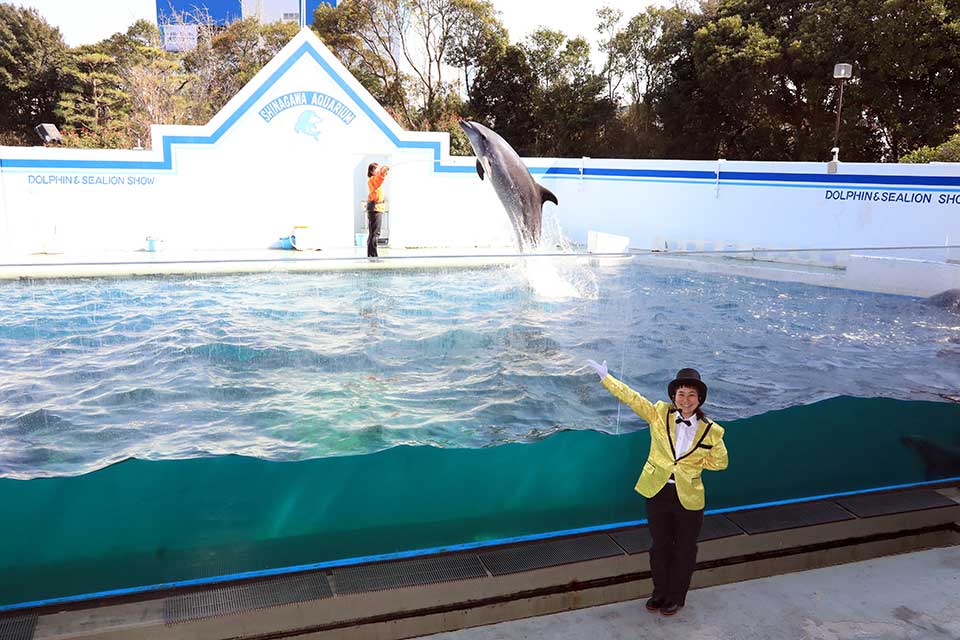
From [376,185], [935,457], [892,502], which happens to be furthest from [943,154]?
[892,502]

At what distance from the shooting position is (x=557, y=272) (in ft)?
15.1

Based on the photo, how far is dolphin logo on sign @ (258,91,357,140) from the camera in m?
15.4

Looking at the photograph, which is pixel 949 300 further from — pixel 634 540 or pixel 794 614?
pixel 634 540

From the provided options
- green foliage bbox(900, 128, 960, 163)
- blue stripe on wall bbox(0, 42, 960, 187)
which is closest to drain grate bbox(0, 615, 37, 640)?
blue stripe on wall bbox(0, 42, 960, 187)

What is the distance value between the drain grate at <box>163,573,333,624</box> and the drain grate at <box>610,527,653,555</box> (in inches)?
62.7

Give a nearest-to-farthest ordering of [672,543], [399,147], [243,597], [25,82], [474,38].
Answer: [243,597] → [672,543] → [399,147] → [474,38] → [25,82]

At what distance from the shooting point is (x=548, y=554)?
4020 mm

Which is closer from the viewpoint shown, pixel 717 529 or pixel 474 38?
pixel 717 529

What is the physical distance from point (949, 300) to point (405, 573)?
4.23 m

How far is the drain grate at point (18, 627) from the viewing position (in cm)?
318

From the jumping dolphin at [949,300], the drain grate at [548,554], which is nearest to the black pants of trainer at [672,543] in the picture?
the drain grate at [548,554]

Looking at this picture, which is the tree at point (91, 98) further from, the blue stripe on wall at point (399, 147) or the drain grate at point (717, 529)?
the drain grate at point (717, 529)

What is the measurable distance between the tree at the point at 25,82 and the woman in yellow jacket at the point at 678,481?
42.5 metres

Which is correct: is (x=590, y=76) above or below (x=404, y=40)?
below
